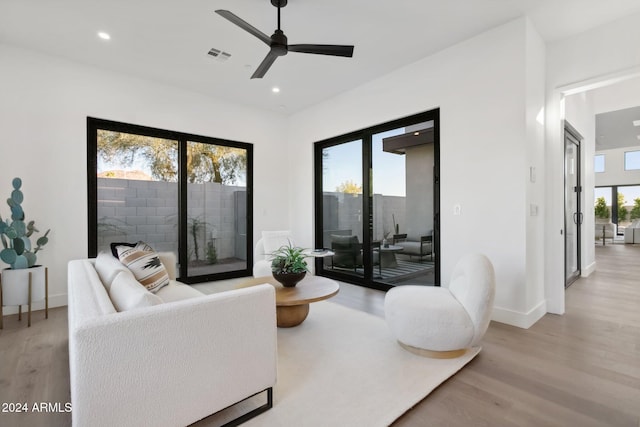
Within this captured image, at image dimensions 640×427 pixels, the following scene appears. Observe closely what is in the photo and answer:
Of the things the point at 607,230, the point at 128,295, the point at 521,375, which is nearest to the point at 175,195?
the point at 128,295

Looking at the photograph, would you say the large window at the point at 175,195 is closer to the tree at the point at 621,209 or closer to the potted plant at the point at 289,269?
the potted plant at the point at 289,269

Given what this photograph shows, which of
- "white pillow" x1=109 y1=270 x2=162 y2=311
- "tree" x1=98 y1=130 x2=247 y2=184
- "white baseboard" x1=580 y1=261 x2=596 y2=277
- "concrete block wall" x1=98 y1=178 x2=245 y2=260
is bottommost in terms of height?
"white baseboard" x1=580 y1=261 x2=596 y2=277

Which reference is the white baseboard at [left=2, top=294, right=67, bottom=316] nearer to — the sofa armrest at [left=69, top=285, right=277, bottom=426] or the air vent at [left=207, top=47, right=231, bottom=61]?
the sofa armrest at [left=69, top=285, right=277, bottom=426]

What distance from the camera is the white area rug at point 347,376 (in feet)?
5.64

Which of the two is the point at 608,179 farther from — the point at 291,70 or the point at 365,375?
the point at 365,375

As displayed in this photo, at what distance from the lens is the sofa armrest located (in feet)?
4.02

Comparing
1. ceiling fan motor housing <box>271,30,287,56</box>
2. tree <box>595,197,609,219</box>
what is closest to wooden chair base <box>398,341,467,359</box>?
ceiling fan motor housing <box>271,30,287,56</box>

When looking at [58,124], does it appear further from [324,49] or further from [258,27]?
[324,49]

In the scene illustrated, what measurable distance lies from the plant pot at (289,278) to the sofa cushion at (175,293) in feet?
2.38

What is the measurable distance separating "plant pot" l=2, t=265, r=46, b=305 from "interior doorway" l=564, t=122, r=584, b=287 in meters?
6.73

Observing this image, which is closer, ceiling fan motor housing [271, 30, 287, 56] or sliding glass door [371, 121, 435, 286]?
ceiling fan motor housing [271, 30, 287, 56]

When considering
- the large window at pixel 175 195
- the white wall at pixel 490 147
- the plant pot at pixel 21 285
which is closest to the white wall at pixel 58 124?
the large window at pixel 175 195

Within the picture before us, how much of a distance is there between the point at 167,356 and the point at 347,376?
1.24m

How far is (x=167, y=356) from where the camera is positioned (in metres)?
1.40
